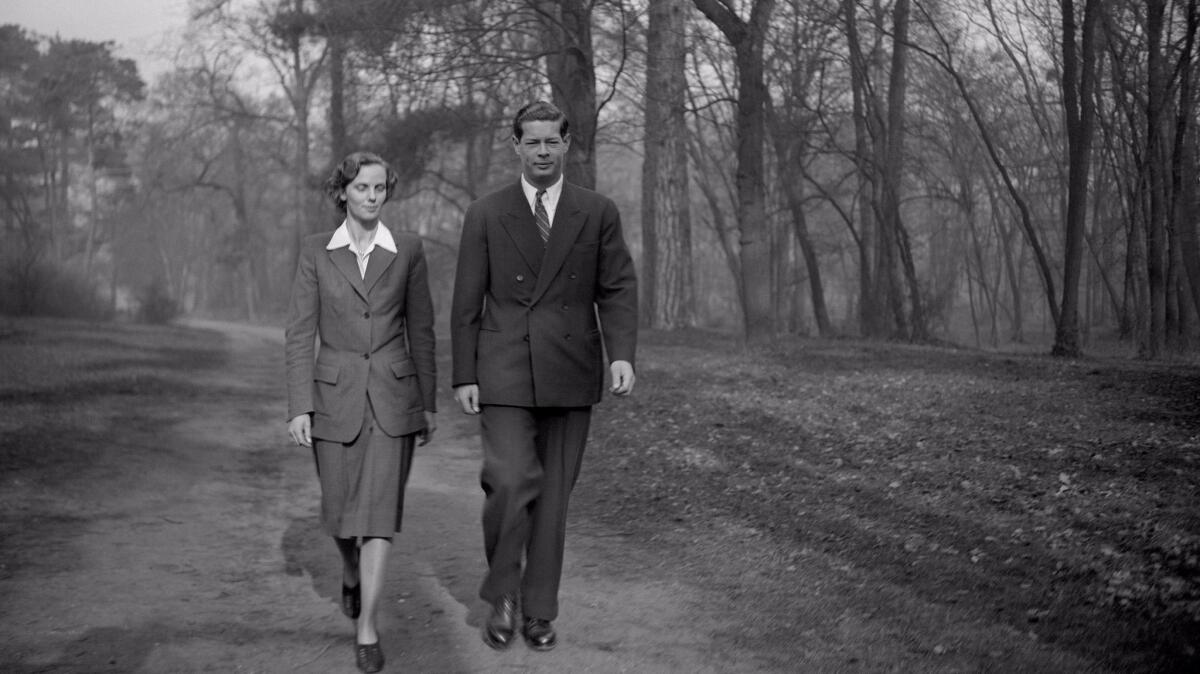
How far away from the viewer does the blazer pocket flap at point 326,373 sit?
4133 millimetres

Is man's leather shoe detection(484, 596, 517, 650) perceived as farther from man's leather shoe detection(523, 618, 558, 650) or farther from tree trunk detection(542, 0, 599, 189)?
tree trunk detection(542, 0, 599, 189)

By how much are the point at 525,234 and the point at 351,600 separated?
5.97ft

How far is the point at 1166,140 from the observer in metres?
16.3

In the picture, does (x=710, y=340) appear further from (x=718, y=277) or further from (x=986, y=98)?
(x=718, y=277)

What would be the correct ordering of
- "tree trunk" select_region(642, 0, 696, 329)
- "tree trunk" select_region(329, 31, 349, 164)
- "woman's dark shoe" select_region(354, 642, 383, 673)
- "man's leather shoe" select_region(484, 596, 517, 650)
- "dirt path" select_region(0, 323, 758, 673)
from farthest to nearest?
1. "tree trunk" select_region(329, 31, 349, 164)
2. "tree trunk" select_region(642, 0, 696, 329)
3. "man's leather shoe" select_region(484, 596, 517, 650)
4. "dirt path" select_region(0, 323, 758, 673)
5. "woman's dark shoe" select_region(354, 642, 383, 673)

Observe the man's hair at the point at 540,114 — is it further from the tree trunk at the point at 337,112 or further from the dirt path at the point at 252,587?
the tree trunk at the point at 337,112

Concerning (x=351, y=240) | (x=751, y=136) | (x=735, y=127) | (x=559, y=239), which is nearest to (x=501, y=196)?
(x=559, y=239)

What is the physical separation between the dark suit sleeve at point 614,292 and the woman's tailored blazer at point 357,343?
752 mm

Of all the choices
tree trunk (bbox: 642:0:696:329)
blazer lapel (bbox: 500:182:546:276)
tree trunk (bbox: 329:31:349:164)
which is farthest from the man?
tree trunk (bbox: 329:31:349:164)

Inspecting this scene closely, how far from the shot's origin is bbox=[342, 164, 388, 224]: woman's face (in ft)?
13.9

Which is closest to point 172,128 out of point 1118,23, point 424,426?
point 1118,23

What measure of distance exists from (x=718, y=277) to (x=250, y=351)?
112 ft

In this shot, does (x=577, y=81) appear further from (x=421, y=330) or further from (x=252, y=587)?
(x=421, y=330)

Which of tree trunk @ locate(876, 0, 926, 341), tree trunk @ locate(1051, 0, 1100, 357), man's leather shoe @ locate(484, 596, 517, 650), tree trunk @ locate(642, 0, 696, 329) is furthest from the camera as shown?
tree trunk @ locate(642, 0, 696, 329)
